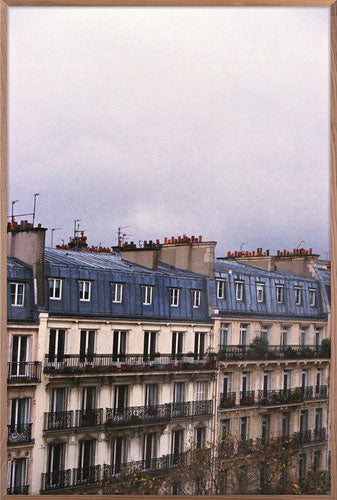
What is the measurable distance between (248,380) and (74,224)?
967mm

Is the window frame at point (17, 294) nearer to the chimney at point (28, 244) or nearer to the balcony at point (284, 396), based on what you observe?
the chimney at point (28, 244)

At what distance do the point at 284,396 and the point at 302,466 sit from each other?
0.94 ft

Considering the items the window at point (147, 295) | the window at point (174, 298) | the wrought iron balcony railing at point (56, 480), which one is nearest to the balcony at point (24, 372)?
the wrought iron balcony railing at point (56, 480)

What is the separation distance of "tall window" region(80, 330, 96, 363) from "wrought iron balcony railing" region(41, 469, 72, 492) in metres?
0.44

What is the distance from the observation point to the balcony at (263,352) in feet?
8.57

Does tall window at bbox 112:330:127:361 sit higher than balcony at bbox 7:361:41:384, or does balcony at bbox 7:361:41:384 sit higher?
tall window at bbox 112:330:127:361

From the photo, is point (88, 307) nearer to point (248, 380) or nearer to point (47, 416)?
point (47, 416)

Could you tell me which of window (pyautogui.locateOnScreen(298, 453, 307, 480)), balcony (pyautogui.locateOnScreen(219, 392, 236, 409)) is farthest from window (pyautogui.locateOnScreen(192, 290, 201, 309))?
window (pyautogui.locateOnScreen(298, 453, 307, 480))

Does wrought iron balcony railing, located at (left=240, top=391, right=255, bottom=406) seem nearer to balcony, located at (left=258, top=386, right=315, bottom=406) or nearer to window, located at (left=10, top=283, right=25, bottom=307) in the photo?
balcony, located at (left=258, top=386, right=315, bottom=406)

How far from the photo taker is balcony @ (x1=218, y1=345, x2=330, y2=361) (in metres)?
2.61

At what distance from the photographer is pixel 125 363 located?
2.56m

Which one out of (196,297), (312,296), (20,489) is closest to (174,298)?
(196,297)

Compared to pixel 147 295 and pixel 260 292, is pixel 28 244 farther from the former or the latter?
pixel 260 292

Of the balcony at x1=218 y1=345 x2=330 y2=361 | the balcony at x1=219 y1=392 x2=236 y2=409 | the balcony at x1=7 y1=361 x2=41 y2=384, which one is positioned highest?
the balcony at x1=218 y1=345 x2=330 y2=361
